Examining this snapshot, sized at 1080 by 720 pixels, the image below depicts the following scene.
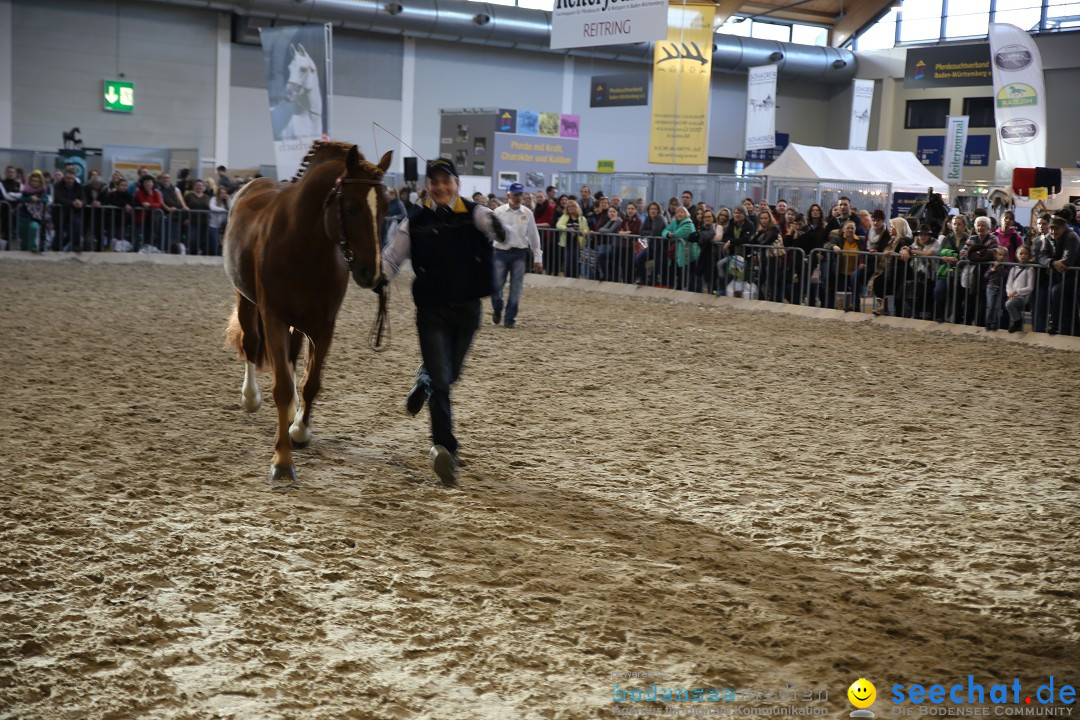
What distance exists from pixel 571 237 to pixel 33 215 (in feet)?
34.8

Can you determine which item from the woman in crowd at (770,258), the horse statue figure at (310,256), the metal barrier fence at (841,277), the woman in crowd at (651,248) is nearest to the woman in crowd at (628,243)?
the metal barrier fence at (841,277)

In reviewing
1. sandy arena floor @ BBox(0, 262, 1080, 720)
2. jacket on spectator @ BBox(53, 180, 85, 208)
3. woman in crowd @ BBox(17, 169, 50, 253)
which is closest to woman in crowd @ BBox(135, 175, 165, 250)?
jacket on spectator @ BBox(53, 180, 85, 208)

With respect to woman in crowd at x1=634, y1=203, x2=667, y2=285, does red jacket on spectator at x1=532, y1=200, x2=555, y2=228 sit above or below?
above

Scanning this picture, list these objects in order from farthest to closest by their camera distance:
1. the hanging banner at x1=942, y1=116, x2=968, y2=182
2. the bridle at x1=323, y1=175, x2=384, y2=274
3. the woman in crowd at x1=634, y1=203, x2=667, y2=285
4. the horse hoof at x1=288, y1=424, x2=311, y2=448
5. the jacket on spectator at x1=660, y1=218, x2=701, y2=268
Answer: the hanging banner at x1=942, y1=116, x2=968, y2=182
the woman in crowd at x1=634, y1=203, x2=667, y2=285
the jacket on spectator at x1=660, y1=218, x2=701, y2=268
the horse hoof at x1=288, y1=424, x2=311, y2=448
the bridle at x1=323, y1=175, x2=384, y2=274

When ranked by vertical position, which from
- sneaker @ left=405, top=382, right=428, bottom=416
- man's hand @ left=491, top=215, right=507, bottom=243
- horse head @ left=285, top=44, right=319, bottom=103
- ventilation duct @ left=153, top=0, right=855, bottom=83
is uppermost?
ventilation duct @ left=153, top=0, right=855, bottom=83

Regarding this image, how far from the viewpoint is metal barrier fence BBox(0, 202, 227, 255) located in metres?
21.3

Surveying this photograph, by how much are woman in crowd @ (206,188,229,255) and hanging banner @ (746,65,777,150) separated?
1290cm

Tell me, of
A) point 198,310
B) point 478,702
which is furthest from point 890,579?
point 198,310

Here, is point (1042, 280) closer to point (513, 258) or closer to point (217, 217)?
point (513, 258)

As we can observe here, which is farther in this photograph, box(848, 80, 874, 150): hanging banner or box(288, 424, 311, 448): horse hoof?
box(848, 80, 874, 150): hanging banner

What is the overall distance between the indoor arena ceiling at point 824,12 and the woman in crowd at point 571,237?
21279mm

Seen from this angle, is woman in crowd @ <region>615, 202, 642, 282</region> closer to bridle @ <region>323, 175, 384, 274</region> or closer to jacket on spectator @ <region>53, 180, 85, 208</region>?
jacket on spectator @ <region>53, 180, 85, 208</region>

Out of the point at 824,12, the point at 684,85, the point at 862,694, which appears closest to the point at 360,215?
the point at 862,694

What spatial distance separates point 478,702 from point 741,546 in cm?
212
